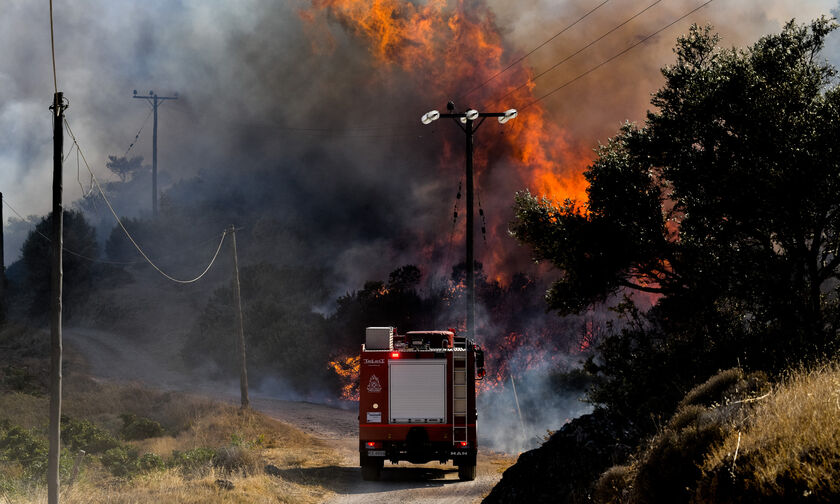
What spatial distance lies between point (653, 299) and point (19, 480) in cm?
3530

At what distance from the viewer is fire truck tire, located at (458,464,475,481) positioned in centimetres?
2008

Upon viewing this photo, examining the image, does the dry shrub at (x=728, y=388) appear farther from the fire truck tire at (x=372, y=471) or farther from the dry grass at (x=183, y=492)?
the fire truck tire at (x=372, y=471)

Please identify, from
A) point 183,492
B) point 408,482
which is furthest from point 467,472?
point 183,492

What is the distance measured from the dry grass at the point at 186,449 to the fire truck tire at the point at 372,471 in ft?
3.84

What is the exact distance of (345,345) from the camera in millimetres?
46344

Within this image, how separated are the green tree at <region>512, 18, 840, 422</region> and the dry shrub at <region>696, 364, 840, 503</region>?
650 cm

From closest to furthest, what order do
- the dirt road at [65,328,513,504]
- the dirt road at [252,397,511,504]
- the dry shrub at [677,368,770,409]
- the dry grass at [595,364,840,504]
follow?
the dry grass at [595,364,840,504]
the dry shrub at [677,368,770,409]
the dirt road at [252,397,511,504]
the dirt road at [65,328,513,504]

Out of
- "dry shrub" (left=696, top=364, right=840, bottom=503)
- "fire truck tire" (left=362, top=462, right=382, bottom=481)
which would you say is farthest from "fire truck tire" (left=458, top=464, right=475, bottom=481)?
"dry shrub" (left=696, top=364, right=840, bottom=503)

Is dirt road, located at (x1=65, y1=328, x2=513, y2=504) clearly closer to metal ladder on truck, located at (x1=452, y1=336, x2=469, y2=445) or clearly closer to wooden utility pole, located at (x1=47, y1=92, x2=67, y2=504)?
metal ladder on truck, located at (x1=452, y1=336, x2=469, y2=445)

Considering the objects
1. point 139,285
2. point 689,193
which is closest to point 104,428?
point 689,193

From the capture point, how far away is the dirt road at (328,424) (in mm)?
18406

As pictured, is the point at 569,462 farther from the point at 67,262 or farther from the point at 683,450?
the point at 67,262

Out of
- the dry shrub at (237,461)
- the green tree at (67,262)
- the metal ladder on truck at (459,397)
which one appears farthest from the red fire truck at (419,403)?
the green tree at (67,262)

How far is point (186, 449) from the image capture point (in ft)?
86.4
